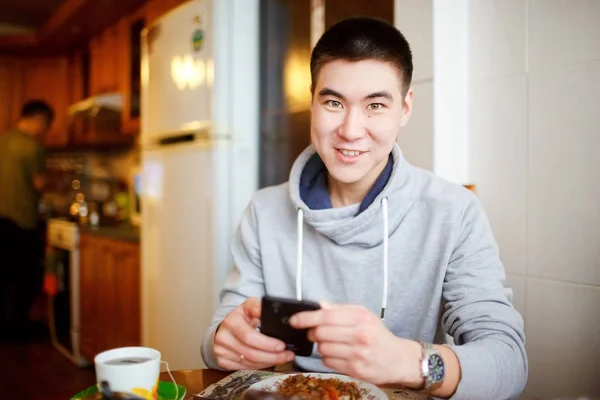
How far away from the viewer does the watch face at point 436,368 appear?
786mm

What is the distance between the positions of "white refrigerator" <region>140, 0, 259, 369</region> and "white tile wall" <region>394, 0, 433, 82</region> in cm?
83

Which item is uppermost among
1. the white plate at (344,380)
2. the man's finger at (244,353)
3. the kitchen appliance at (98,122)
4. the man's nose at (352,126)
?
the kitchen appliance at (98,122)

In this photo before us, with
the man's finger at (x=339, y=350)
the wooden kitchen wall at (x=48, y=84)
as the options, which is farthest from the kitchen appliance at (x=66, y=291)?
the man's finger at (x=339, y=350)

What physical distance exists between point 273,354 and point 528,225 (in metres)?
0.80

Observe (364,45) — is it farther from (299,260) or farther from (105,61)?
(105,61)

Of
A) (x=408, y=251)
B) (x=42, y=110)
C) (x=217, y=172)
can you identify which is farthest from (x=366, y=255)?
(x=42, y=110)

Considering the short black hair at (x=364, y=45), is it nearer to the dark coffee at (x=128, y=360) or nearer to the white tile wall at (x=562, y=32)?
the white tile wall at (x=562, y=32)

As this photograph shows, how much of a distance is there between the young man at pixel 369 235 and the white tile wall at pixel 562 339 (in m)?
0.31

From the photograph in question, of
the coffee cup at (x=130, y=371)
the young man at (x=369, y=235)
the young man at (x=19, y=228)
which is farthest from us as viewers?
the young man at (x=19, y=228)

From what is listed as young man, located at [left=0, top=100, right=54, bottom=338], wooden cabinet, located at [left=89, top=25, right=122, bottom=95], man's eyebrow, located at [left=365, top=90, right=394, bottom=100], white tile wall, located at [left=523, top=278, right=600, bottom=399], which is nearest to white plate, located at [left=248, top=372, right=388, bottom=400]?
man's eyebrow, located at [left=365, top=90, right=394, bottom=100]

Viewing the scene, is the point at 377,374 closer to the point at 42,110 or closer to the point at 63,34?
the point at 42,110

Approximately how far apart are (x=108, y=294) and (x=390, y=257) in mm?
2340

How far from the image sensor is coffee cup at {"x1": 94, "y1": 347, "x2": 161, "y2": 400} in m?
0.72

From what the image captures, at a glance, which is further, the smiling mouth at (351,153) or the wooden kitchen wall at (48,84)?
the wooden kitchen wall at (48,84)
